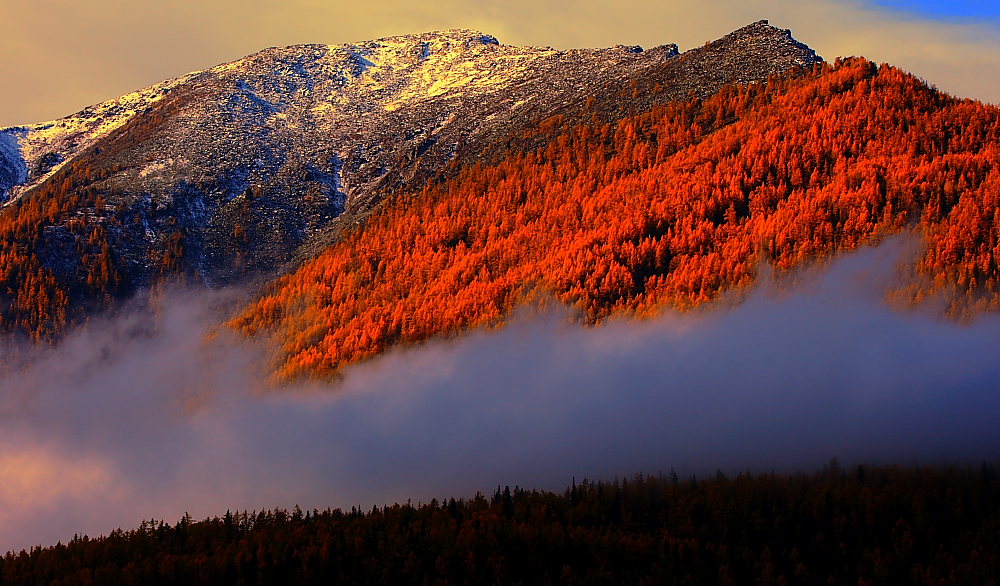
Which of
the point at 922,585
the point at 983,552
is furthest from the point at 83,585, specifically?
the point at 983,552

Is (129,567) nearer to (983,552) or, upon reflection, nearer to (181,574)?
(181,574)

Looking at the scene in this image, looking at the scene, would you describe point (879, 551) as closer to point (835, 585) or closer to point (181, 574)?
point (835, 585)

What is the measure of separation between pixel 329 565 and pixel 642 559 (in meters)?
61.9

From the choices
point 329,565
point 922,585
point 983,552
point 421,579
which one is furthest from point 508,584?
point 983,552

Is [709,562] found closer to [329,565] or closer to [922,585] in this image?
[922,585]

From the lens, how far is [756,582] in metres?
192

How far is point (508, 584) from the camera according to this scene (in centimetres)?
19750

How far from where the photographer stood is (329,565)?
199500 millimetres

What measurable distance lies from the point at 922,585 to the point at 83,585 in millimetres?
156628

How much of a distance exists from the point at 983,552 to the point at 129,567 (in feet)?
544

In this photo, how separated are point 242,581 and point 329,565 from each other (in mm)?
17131

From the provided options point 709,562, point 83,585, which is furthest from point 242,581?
point 709,562

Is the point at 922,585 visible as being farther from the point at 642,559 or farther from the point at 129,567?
the point at 129,567

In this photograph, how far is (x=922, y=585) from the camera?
18825 cm
